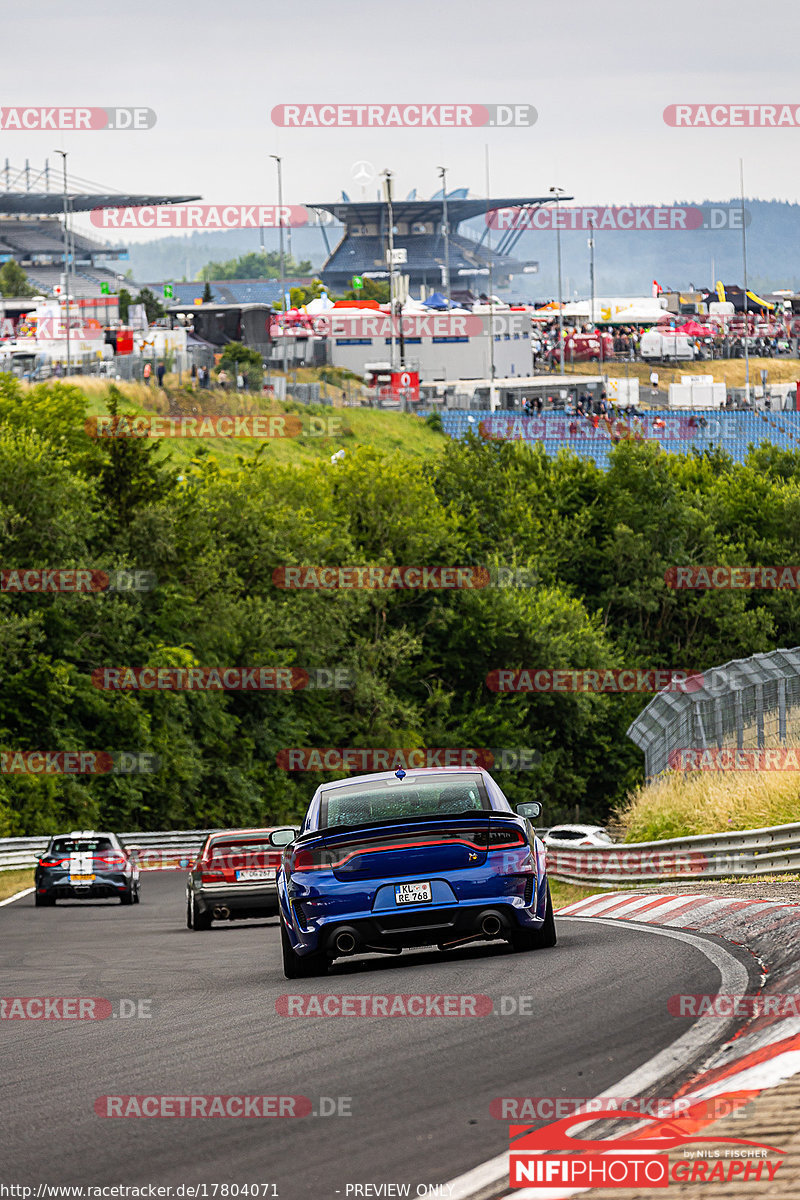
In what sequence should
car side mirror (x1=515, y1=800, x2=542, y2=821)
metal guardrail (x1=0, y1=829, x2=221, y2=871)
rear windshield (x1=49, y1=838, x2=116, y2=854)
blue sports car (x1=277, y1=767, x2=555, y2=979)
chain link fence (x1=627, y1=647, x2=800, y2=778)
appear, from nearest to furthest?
blue sports car (x1=277, y1=767, x2=555, y2=979), car side mirror (x1=515, y1=800, x2=542, y2=821), chain link fence (x1=627, y1=647, x2=800, y2=778), rear windshield (x1=49, y1=838, x2=116, y2=854), metal guardrail (x1=0, y1=829, x2=221, y2=871)

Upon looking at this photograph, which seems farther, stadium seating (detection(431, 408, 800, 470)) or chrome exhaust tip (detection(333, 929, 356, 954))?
stadium seating (detection(431, 408, 800, 470))

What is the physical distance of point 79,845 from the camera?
1054 inches

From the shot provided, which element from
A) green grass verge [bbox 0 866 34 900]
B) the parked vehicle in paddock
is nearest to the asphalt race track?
the parked vehicle in paddock

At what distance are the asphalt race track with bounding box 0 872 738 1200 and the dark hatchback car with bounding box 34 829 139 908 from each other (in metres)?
13.5

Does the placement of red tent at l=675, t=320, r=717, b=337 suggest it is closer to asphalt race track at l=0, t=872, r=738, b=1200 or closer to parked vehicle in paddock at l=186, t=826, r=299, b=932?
parked vehicle in paddock at l=186, t=826, r=299, b=932

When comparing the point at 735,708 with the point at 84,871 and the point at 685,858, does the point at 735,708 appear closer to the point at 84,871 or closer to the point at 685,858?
the point at 685,858

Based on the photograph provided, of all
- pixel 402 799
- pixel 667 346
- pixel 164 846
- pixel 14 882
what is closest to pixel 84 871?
pixel 14 882

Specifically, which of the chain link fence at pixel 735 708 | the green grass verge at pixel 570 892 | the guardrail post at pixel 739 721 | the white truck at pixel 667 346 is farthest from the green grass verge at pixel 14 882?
the white truck at pixel 667 346

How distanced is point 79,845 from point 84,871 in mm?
433

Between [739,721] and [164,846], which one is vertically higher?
[739,721]

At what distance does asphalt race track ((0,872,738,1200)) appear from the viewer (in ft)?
18.9

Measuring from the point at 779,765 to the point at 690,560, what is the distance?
54.0m

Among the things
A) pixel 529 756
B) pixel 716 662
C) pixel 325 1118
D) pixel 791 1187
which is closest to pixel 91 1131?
pixel 325 1118

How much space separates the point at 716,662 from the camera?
7094 cm
